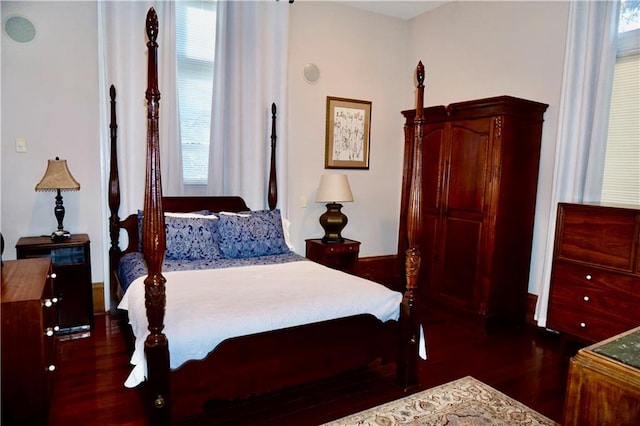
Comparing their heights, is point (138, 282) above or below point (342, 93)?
below

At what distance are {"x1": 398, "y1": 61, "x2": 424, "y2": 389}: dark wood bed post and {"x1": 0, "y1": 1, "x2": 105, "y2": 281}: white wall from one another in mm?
2658

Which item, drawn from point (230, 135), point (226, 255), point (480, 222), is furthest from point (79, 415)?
point (480, 222)

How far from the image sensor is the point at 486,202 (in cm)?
357

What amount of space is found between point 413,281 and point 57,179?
8.88ft

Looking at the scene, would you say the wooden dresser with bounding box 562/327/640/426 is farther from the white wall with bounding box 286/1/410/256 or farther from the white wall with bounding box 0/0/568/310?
the white wall with bounding box 286/1/410/256

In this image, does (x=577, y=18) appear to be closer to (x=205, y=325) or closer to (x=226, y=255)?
(x=226, y=255)

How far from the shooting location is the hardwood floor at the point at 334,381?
7.36ft

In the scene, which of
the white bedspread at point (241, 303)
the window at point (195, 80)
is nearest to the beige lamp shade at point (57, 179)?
the window at point (195, 80)

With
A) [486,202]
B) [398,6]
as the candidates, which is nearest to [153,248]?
[486,202]

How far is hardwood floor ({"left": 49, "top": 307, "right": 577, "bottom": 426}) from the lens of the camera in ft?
7.36

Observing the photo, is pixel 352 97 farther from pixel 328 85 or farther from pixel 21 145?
pixel 21 145

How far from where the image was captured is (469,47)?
430 cm

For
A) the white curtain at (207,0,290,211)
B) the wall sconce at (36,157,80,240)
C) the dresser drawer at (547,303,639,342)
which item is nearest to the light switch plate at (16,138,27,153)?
the wall sconce at (36,157,80,240)

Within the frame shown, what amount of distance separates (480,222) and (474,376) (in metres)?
1.38
